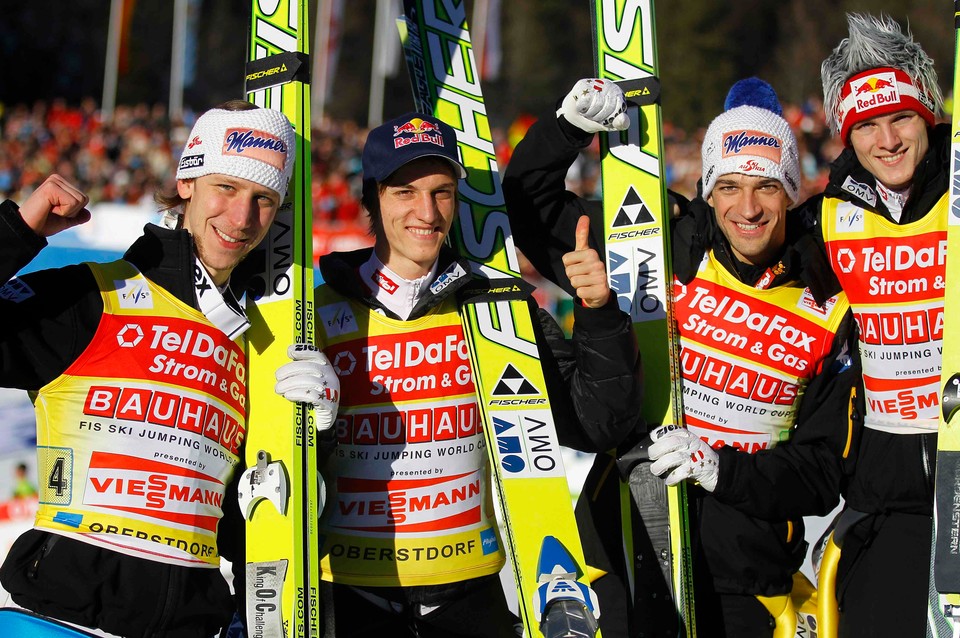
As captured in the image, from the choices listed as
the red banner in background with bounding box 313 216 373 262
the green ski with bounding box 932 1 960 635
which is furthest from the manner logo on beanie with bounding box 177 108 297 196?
the red banner in background with bounding box 313 216 373 262

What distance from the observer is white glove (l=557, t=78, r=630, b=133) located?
3824 millimetres

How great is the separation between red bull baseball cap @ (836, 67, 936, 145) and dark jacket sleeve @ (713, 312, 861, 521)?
69cm

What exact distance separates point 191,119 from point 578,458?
1760 centimetres

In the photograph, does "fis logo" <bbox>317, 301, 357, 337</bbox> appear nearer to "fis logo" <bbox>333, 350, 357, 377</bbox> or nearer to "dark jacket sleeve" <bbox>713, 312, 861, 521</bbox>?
"fis logo" <bbox>333, 350, 357, 377</bbox>

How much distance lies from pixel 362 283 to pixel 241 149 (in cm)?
55

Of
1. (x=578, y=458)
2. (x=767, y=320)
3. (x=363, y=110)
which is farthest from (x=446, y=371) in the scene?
(x=363, y=110)

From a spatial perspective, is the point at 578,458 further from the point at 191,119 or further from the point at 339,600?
the point at 191,119

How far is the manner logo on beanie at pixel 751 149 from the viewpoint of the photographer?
3.73 meters

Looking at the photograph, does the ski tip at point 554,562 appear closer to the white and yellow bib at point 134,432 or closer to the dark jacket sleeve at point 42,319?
the white and yellow bib at point 134,432

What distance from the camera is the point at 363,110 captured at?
145ft

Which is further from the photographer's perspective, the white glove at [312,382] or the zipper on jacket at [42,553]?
the white glove at [312,382]

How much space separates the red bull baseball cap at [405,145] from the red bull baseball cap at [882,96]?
137cm

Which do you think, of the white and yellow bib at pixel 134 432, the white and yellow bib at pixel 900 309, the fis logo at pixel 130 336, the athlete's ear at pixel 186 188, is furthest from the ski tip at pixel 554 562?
the athlete's ear at pixel 186 188

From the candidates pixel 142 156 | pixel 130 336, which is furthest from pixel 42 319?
pixel 142 156
